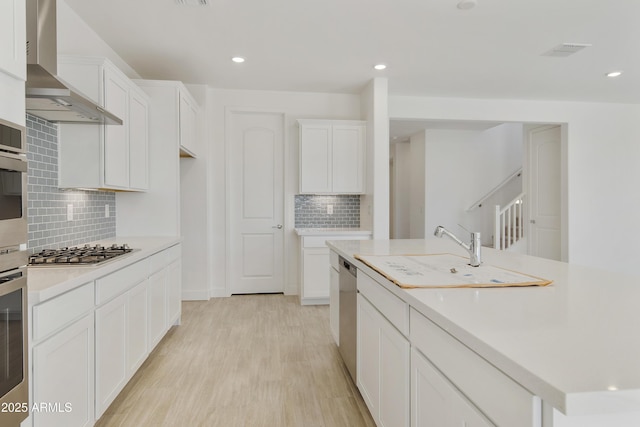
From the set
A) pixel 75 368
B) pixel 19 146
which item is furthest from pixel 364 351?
pixel 19 146

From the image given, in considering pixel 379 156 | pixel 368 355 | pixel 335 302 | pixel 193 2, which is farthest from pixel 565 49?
pixel 368 355

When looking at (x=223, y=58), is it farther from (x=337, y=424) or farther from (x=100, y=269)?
(x=337, y=424)

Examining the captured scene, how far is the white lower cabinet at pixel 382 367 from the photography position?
56.2 inches

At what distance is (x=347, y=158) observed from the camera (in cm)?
480

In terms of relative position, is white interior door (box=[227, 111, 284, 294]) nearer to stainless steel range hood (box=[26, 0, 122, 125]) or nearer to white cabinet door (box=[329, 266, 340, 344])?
white cabinet door (box=[329, 266, 340, 344])

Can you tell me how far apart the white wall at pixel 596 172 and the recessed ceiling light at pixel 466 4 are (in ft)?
9.11

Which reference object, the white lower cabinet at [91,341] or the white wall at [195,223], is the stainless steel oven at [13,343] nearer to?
the white lower cabinet at [91,341]

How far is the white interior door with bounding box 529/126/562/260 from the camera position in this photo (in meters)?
5.92

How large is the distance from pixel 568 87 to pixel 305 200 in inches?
149

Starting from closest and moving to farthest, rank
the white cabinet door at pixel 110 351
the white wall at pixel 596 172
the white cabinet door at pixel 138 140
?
the white cabinet door at pixel 110 351
the white cabinet door at pixel 138 140
the white wall at pixel 596 172

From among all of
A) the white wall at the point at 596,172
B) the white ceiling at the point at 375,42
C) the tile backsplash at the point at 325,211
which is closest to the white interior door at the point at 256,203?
the tile backsplash at the point at 325,211

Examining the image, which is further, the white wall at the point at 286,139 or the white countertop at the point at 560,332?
the white wall at the point at 286,139

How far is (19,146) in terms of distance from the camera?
1.27 m

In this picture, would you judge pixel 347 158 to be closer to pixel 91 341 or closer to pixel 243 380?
pixel 243 380
